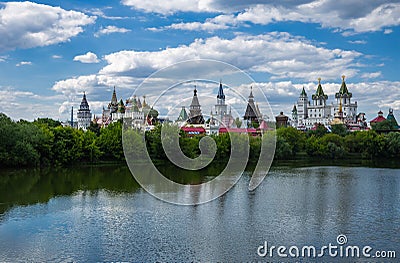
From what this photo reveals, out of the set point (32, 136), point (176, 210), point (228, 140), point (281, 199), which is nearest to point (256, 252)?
point (176, 210)

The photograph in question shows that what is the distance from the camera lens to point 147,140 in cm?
3584

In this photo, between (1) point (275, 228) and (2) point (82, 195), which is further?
(2) point (82, 195)

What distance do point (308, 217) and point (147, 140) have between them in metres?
23.0

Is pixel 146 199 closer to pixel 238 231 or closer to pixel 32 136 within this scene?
pixel 238 231

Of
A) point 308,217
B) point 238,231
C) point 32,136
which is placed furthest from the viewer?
point 32,136

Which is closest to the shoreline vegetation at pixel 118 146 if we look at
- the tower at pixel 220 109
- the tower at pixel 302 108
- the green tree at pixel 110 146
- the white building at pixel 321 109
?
the green tree at pixel 110 146

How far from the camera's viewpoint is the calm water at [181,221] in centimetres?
1069

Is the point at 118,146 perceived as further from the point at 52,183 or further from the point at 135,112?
the point at 135,112

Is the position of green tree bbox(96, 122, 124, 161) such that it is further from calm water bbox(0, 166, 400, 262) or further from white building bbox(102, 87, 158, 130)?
white building bbox(102, 87, 158, 130)

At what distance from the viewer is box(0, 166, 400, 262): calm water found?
10.7 m
